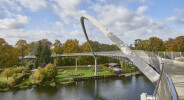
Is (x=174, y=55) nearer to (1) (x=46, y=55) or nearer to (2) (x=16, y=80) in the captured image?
(2) (x=16, y=80)

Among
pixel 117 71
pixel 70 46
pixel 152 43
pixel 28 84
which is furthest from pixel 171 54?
pixel 70 46

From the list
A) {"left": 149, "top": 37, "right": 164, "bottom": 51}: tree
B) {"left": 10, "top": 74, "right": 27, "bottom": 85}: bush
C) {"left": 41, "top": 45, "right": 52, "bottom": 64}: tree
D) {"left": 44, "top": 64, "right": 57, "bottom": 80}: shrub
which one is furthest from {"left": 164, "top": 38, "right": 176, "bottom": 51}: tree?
{"left": 10, "top": 74, "right": 27, "bottom": 85}: bush


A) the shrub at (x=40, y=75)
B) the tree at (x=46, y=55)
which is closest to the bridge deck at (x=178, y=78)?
the shrub at (x=40, y=75)

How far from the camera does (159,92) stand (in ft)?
9.11

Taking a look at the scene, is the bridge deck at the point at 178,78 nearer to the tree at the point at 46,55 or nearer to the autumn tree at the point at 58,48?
the tree at the point at 46,55

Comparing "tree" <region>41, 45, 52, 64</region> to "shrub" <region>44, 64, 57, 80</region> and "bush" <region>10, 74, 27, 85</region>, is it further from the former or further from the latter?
"shrub" <region>44, 64, 57, 80</region>

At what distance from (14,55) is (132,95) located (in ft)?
95.3

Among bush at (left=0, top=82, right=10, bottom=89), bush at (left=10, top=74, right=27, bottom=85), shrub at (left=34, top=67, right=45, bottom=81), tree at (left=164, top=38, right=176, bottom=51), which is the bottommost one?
bush at (left=0, top=82, right=10, bottom=89)

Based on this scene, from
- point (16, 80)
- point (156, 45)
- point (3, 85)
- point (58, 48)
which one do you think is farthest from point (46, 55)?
point (156, 45)

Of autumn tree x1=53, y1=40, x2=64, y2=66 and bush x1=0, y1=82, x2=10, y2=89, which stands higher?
autumn tree x1=53, y1=40, x2=64, y2=66

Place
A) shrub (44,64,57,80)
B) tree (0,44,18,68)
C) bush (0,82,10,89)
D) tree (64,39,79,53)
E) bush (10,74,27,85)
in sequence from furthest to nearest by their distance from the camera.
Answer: tree (64,39,79,53) < tree (0,44,18,68) < shrub (44,64,57,80) < bush (10,74,27,85) < bush (0,82,10,89)

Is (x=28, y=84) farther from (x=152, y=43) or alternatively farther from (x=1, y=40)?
(x=152, y=43)

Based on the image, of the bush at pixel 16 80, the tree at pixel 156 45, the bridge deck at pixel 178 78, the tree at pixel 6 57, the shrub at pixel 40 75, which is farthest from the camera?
the tree at pixel 156 45

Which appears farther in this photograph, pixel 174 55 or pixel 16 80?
pixel 16 80
